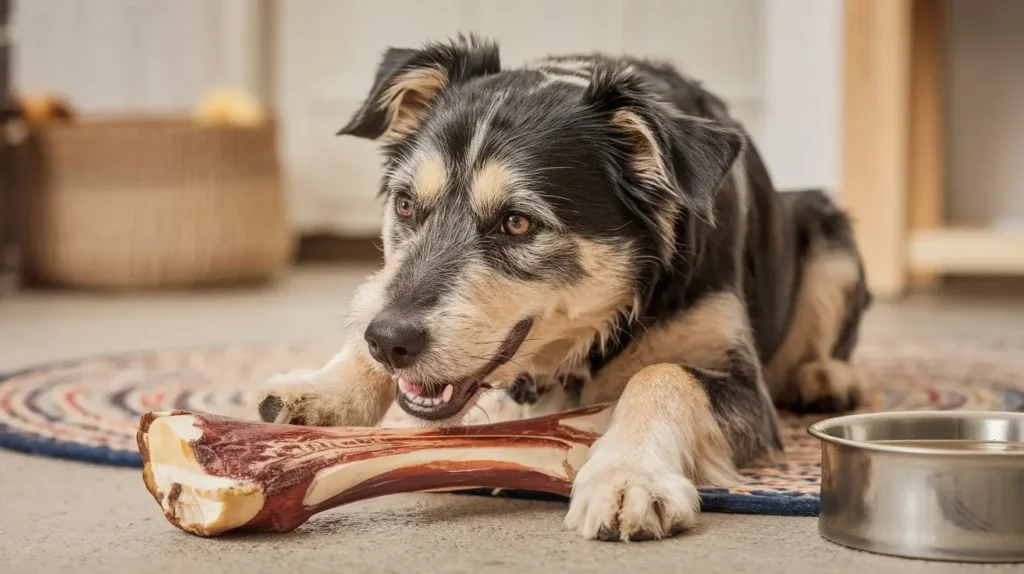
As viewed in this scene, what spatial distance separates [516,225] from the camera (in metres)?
1.92

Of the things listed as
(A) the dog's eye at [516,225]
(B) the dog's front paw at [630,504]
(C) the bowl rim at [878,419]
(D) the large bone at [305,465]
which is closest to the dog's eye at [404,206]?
(A) the dog's eye at [516,225]

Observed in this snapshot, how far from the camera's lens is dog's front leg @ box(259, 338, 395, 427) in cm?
191

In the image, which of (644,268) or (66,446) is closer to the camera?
(644,268)

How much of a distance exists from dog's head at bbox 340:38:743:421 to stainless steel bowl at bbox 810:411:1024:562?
516 millimetres

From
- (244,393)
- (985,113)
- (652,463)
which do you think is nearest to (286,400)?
(652,463)

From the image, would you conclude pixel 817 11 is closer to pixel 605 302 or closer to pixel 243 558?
pixel 605 302

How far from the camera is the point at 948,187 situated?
5.82 meters

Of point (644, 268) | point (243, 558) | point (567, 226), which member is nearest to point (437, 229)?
point (567, 226)

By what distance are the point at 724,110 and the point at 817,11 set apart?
4.06 metres

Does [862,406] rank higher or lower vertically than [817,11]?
lower

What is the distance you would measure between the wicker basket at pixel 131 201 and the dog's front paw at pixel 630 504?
4.57 meters

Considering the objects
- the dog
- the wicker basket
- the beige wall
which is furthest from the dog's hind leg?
the wicker basket

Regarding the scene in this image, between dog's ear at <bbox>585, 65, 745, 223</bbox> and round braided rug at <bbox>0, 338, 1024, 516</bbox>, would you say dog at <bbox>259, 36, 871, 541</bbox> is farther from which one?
round braided rug at <bbox>0, 338, 1024, 516</bbox>

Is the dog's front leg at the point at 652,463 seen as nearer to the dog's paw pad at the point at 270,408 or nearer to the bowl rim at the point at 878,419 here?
the bowl rim at the point at 878,419
